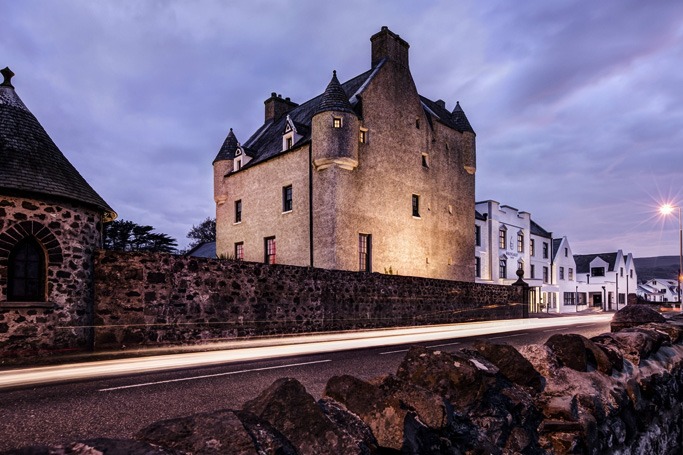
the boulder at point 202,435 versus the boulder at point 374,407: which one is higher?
the boulder at point 202,435

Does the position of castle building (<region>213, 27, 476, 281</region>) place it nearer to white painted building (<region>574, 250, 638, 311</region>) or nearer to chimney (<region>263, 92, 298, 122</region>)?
chimney (<region>263, 92, 298, 122</region>)

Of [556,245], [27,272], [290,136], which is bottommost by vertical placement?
[27,272]

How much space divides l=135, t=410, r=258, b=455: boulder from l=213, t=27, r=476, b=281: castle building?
23.0 meters

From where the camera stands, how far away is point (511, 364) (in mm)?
3812

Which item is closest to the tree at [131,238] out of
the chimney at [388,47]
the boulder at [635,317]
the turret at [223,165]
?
the turret at [223,165]

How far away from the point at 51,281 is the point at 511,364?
40.5 ft

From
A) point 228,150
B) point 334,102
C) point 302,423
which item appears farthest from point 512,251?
point 302,423

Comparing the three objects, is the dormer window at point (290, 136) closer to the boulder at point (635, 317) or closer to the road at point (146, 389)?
the road at point (146, 389)

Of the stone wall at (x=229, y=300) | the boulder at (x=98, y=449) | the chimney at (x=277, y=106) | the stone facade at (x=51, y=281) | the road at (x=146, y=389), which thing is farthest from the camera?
the chimney at (x=277, y=106)

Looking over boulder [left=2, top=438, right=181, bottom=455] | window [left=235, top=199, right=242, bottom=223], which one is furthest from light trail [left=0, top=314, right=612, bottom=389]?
window [left=235, top=199, right=242, bottom=223]

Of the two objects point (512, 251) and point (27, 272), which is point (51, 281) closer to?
point (27, 272)

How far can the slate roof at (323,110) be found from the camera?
2540 centimetres

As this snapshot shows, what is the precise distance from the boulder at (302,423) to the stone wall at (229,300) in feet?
38.8

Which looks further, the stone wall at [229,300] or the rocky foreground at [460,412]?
the stone wall at [229,300]
